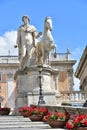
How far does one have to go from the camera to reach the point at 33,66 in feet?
73.8

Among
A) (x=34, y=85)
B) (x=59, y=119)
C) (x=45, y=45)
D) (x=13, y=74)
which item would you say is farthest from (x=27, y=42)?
(x=13, y=74)

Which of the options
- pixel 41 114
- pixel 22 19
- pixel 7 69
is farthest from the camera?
pixel 7 69

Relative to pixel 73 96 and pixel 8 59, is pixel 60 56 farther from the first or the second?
pixel 73 96

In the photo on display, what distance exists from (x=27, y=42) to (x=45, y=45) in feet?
4.05

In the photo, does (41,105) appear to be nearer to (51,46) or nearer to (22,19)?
(51,46)

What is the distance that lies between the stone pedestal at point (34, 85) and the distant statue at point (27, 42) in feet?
2.02

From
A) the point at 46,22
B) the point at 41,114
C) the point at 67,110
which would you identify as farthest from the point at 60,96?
the point at 67,110

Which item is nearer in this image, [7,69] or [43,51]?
[43,51]

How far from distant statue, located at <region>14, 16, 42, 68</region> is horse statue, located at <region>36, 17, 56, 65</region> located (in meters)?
0.33

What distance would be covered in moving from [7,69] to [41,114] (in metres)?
53.8

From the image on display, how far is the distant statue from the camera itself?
74.8ft

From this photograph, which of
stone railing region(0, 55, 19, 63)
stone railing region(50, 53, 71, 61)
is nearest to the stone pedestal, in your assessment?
stone railing region(0, 55, 19, 63)

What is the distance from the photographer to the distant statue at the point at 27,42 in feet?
74.8

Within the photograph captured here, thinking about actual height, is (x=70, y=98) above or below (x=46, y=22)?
below
